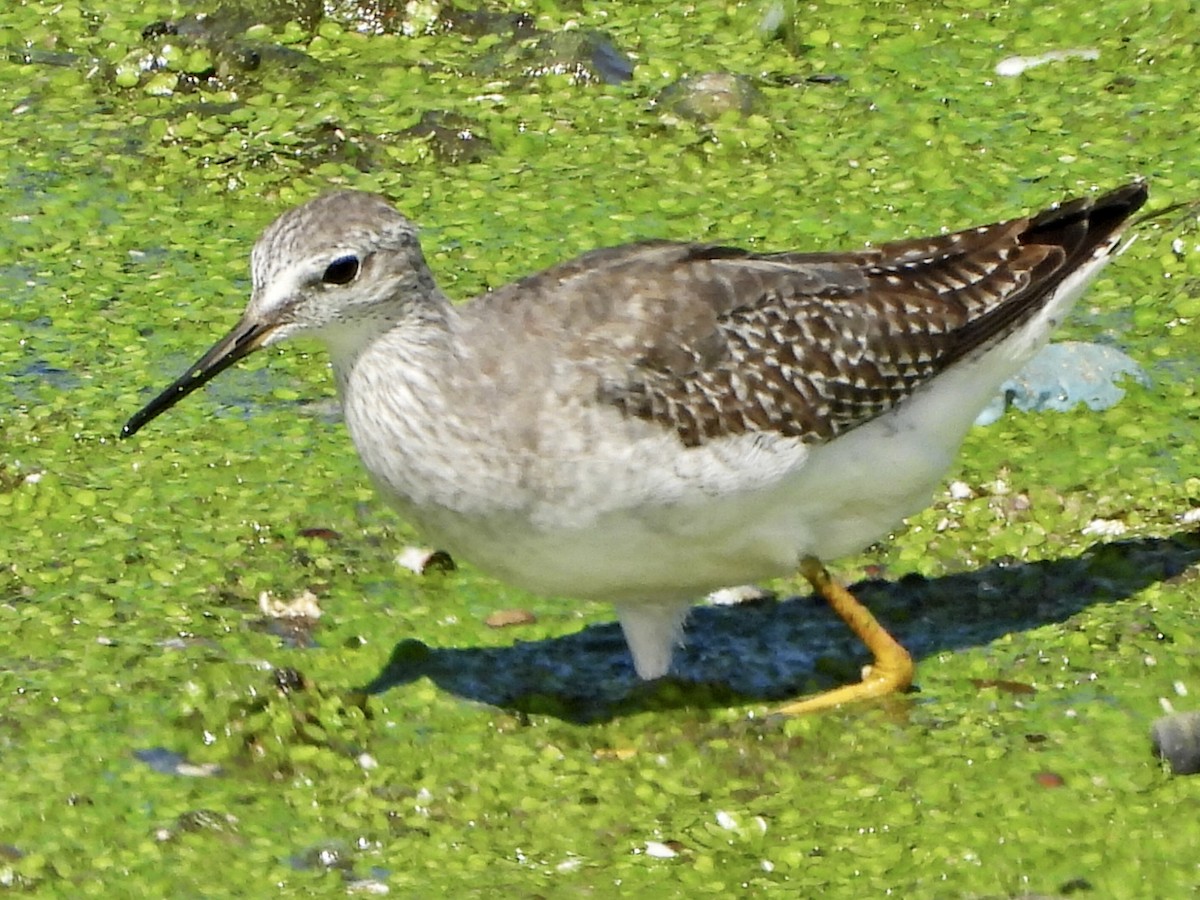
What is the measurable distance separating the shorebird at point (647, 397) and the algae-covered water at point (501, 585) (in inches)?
23.6

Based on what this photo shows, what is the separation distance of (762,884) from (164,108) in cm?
706

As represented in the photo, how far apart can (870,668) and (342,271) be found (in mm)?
2476

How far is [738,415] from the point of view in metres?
7.82

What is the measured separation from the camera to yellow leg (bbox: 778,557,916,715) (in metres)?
8.12

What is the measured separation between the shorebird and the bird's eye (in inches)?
0.4

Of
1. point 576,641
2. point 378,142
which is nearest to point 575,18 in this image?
point 378,142

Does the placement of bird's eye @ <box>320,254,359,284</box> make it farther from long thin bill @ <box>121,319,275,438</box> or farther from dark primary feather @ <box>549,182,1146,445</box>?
dark primary feather @ <box>549,182,1146,445</box>

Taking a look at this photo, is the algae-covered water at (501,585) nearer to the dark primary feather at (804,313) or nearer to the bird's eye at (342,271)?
the dark primary feather at (804,313)

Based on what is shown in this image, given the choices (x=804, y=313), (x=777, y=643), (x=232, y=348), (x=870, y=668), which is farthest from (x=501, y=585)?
(x=232, y=348)

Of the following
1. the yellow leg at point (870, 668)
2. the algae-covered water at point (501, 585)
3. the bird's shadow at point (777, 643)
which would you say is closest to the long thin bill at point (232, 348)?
the algae-covered water at point (501, 585)

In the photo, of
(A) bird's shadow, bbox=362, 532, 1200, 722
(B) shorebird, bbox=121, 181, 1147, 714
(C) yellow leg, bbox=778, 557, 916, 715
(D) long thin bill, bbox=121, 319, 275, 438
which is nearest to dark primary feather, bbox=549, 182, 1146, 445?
(B) shorebird, bbox=121, 181, 1147, 714

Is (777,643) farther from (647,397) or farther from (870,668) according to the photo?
(647,397)

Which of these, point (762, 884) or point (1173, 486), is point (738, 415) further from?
point (1173, 486)

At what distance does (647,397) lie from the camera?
25.0 feet
